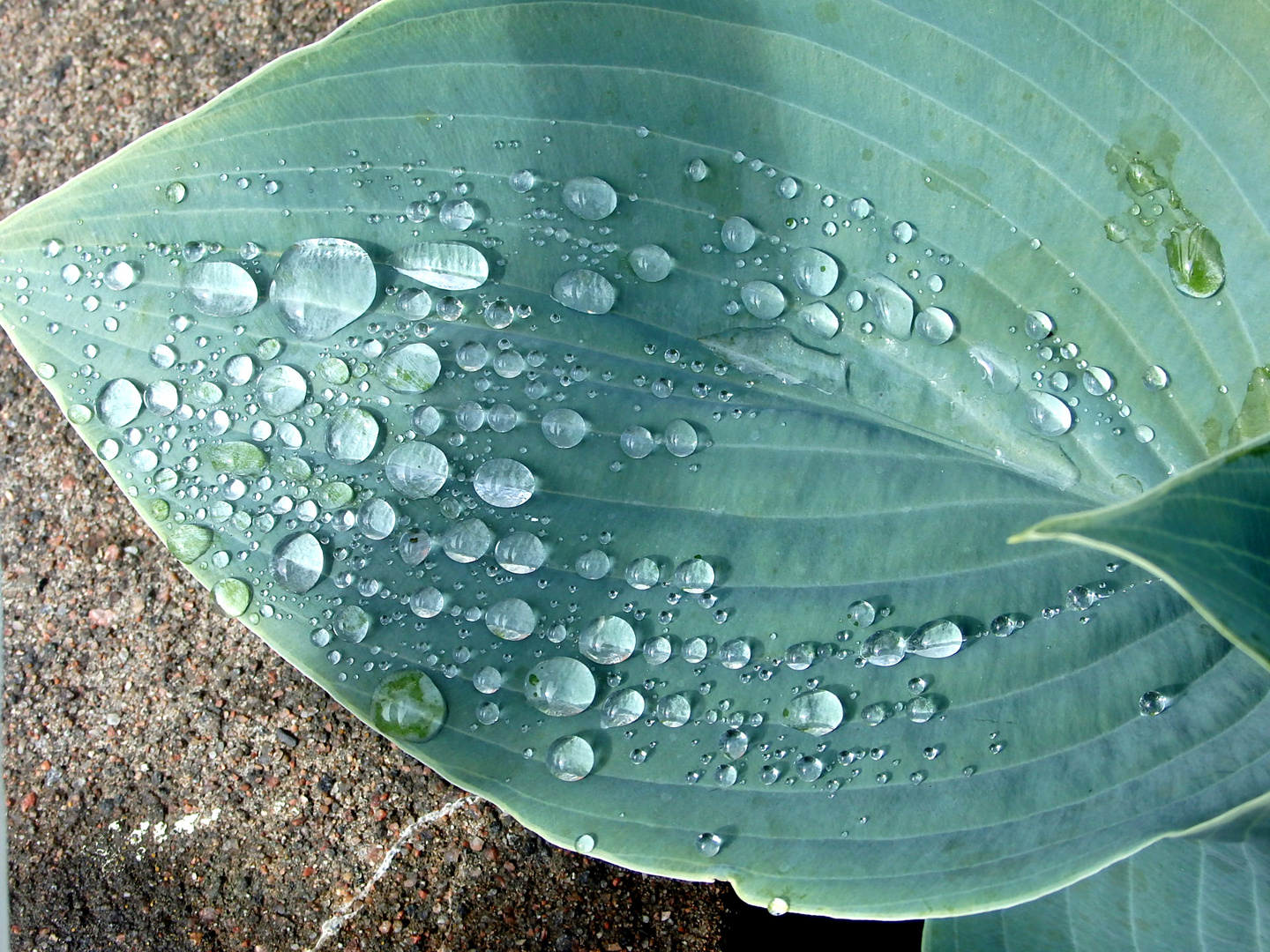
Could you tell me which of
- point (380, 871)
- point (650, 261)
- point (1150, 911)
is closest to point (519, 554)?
point (650, 261)

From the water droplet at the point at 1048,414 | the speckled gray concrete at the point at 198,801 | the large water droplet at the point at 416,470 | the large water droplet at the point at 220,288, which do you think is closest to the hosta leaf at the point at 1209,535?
the water droplet at the point at 1048,414

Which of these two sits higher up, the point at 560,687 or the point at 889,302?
the point at 889,302

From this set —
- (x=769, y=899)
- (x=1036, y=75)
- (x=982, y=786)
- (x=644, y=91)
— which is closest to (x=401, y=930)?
(x=769, y=899)

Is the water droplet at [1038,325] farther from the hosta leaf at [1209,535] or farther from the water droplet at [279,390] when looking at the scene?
the water droplet at [279,390]

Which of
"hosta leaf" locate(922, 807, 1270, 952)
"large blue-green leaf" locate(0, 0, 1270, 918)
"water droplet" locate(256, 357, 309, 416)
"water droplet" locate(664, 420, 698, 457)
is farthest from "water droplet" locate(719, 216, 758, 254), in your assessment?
"hosta leaf" locate(922, 807, 1270, 952)

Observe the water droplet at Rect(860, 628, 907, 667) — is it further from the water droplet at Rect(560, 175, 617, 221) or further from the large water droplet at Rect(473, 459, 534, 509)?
the water droplet at Rect(560, 175, 617, 221)

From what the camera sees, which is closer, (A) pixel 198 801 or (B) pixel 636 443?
(B) pixel 636 443

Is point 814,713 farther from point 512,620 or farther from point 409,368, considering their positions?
point 409,368
